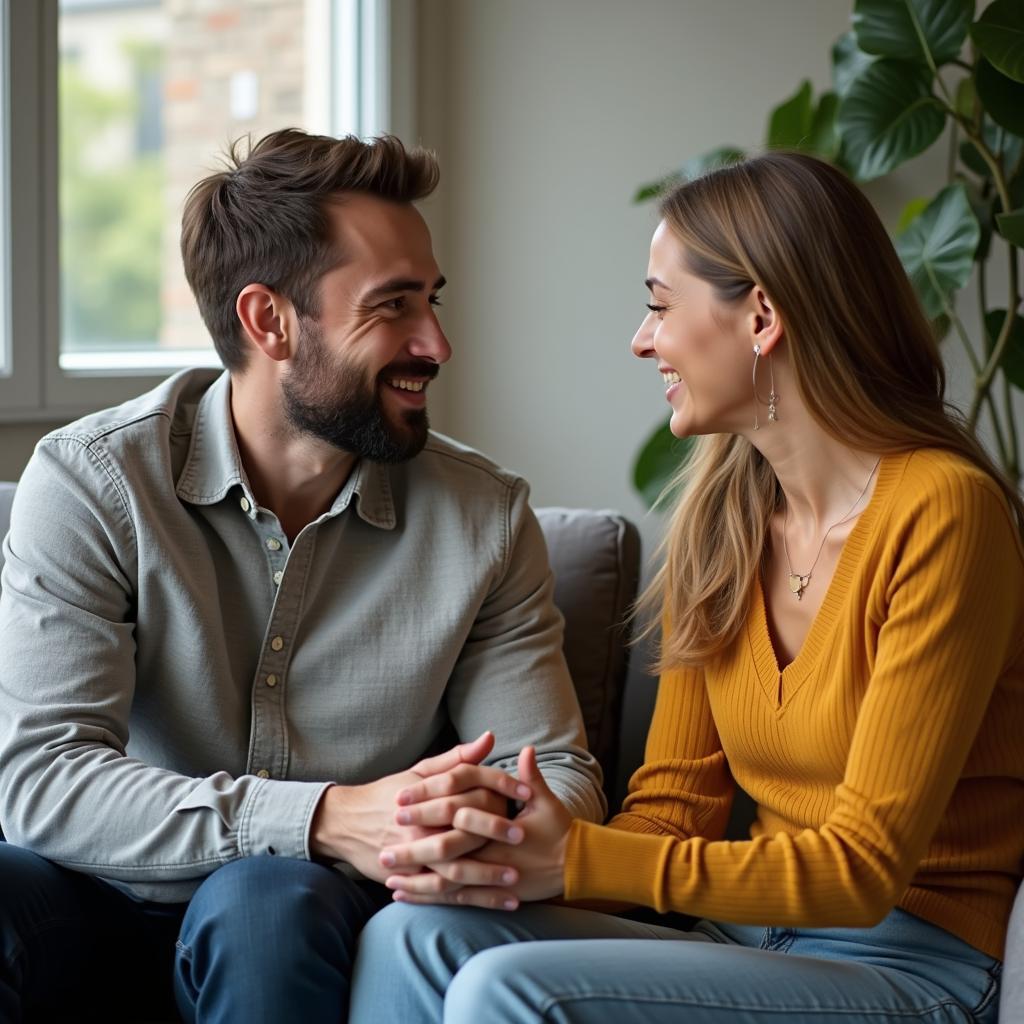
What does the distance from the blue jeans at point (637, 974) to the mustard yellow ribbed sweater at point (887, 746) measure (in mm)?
45

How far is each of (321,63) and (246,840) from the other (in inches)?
86.1

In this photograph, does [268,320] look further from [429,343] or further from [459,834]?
[459,834]

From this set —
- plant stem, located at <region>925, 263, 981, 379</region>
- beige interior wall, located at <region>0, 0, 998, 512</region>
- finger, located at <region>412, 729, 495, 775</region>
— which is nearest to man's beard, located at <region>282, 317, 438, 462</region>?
finger, located at <region>412, 729, 495, 775</region>

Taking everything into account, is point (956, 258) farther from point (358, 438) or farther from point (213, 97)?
point (213, 97)

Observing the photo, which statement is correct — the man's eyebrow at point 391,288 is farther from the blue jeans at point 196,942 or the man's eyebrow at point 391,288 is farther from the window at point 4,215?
the window at point 4,215

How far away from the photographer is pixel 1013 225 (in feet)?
7.66

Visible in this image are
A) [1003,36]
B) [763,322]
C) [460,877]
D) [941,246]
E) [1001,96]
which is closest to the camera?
[460,877]

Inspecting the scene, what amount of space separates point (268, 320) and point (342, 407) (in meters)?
0.16

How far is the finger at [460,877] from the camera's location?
1386 mm

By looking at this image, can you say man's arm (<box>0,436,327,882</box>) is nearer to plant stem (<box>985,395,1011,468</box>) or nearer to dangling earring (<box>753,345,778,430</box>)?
dangling earring (<box>753,345,778,430</box>)

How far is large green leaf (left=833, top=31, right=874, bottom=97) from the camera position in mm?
2727

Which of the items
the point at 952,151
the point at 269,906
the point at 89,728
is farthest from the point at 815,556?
the point at 952,151

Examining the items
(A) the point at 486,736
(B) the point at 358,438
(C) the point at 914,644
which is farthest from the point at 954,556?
(B) the point at 358,438

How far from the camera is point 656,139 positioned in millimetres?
3156
